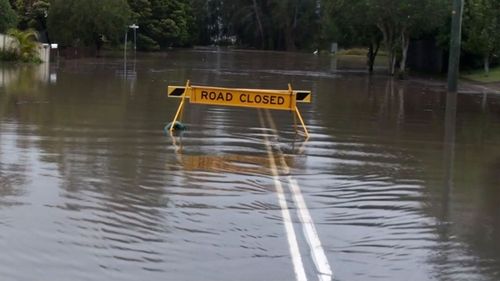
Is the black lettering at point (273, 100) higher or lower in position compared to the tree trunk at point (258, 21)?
lower

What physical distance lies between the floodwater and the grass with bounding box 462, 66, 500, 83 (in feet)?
69.6


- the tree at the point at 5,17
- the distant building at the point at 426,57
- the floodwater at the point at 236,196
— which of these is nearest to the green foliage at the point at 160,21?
the tree at the point at 5,17

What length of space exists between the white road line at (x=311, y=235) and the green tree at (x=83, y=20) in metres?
54.6

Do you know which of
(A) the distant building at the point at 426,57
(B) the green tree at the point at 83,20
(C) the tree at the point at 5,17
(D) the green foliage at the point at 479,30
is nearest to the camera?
(D) the green foliage at the point at 479,30

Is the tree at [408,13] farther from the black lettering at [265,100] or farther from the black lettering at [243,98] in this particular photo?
the black lettering at [243,98]

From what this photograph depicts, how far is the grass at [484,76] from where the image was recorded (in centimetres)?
3900

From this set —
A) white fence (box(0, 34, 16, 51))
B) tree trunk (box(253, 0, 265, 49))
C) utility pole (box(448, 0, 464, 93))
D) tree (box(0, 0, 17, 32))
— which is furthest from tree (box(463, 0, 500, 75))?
tree trunk (box(253, 0, 265, 49))

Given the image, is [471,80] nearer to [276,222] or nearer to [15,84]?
[15,84]

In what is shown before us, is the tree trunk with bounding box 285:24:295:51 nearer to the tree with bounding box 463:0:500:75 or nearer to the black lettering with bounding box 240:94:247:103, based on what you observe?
the tree with bounding box 463:0:500:75

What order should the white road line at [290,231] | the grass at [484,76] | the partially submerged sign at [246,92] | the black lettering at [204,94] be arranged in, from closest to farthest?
the white road line at [290,231] → the partially submerged sign at [246,92] → the black lettering at [204,94] → the grass at [484,76]

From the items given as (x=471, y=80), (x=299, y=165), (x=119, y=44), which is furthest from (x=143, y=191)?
(x=119, y=44)

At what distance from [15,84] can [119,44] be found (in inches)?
2002

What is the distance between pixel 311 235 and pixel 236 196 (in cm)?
190

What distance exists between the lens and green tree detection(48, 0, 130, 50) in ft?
205
